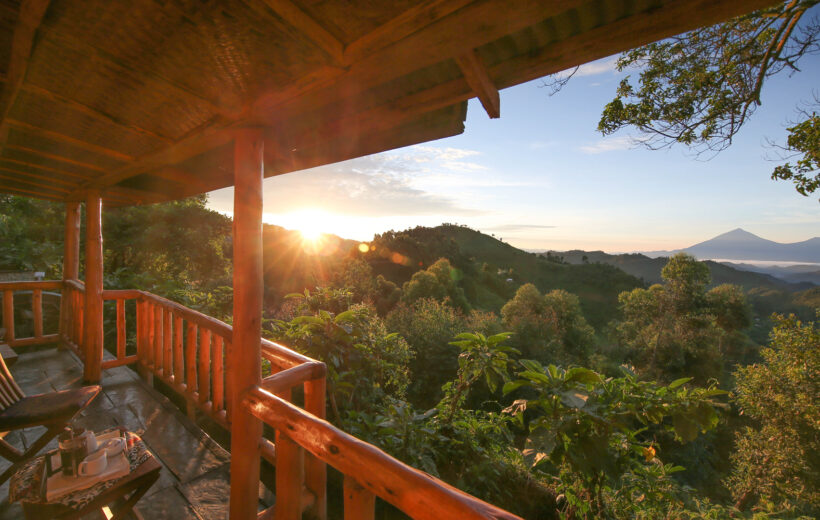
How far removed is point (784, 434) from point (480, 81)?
1861 cm

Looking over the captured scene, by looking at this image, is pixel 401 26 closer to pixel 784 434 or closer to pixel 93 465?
Answer: pixel 93 465

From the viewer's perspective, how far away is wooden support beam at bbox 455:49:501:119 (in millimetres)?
1048

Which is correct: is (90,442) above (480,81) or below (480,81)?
below

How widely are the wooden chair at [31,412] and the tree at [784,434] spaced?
1496 centimetres

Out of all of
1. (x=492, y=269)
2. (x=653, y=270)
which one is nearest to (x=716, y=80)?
(x=492, y=269)

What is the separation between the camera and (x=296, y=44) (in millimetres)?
1081

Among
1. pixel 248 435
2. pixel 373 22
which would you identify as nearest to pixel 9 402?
pixel 248 435

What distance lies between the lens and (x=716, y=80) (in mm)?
5723

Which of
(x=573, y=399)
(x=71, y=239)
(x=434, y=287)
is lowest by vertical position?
(x=434, y=287)

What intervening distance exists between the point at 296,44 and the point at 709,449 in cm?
2519

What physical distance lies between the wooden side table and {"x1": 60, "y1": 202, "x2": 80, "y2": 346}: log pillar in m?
3.98

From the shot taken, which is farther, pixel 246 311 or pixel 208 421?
pixel 208 421

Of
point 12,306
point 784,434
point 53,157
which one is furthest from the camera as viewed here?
point 784,434

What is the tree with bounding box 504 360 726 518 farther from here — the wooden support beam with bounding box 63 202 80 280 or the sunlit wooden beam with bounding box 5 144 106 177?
the wooden support beam with bounding box 63 202 80 280
